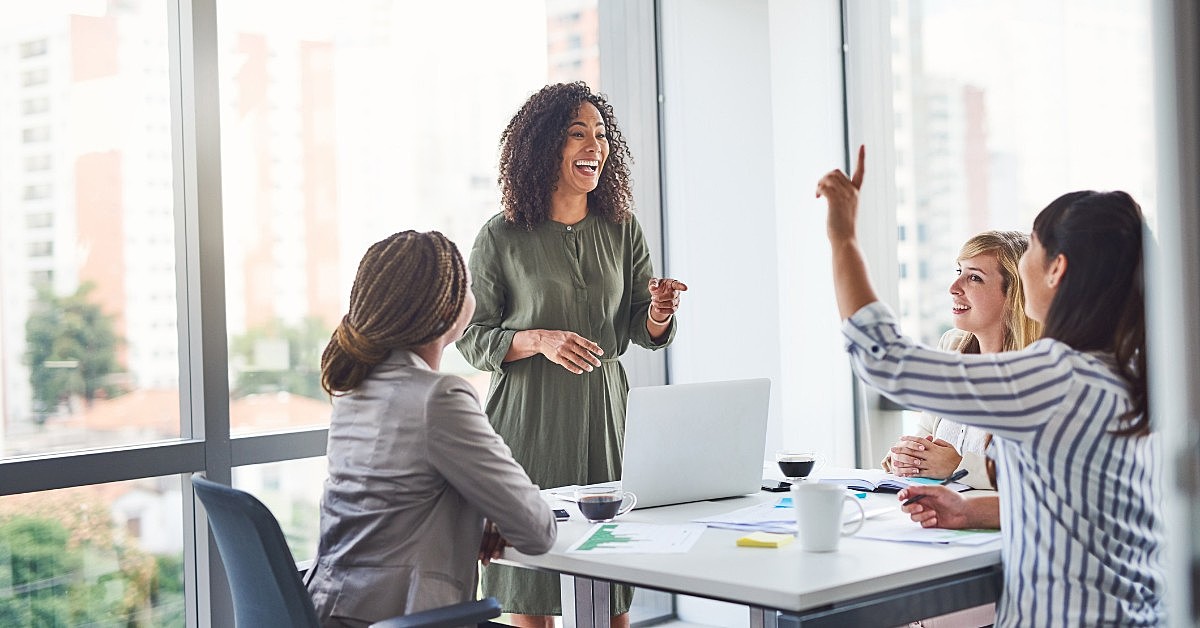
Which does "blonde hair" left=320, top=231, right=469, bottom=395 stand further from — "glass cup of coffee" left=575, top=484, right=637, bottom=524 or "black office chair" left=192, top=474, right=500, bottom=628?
"glass cup of coffee" left=575, top=484, right=637, bottom=524

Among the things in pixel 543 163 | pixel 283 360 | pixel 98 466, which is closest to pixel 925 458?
pixel 543 163

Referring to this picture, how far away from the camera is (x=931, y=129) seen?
13.5 ft

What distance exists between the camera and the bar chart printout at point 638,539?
1.78 metres

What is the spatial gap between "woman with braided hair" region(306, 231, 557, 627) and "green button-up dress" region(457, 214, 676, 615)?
0.88 metres

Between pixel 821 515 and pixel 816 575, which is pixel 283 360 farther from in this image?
pixel 816 575

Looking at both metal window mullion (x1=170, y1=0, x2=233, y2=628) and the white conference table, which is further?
metal window mullion (x1=170, y1=0, x2=233, y2=628)

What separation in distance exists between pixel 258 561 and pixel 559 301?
1301 millimetres

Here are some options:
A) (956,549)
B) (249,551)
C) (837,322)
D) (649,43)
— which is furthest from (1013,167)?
(249,551)

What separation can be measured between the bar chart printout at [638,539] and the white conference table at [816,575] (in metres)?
0.03

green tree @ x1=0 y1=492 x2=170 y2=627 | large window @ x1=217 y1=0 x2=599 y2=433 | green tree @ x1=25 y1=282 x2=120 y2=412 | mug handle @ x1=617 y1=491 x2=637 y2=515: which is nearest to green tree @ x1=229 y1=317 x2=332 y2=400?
large window @ x1=217 y1=0 x2=599 y2=433

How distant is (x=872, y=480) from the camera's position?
2385 millimetres

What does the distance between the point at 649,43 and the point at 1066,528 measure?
313 centimetres

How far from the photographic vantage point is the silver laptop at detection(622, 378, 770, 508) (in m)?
2.13

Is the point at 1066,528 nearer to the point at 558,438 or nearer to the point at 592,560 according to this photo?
the point at 592,560
